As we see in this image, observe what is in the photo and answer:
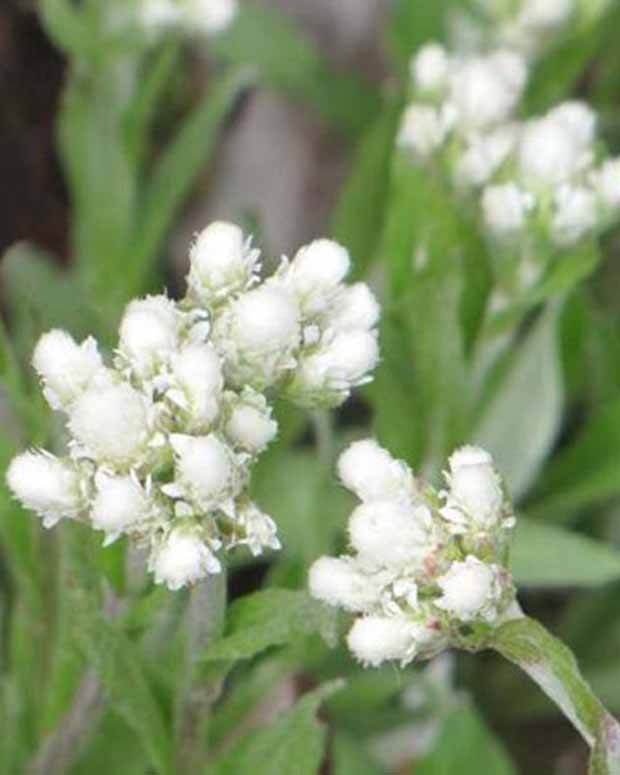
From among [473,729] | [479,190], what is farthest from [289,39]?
[473,729]

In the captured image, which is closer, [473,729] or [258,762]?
[258,762]

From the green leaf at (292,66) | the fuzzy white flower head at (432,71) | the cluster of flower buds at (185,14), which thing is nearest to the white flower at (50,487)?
the fuzzy white flower head at (432,71)

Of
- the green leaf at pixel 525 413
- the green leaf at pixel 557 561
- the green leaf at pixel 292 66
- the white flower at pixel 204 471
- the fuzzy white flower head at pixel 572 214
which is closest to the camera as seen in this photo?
the white flower at pixel 204 471

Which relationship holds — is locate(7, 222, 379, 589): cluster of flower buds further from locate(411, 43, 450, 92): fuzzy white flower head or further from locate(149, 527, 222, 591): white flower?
locate(411, 43, 450, 92): fuzzy white flower head

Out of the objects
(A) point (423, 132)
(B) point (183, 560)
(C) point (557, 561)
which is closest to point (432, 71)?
(A) point (423, 132)

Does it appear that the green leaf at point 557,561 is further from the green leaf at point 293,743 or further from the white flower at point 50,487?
the white flower at point 50,487

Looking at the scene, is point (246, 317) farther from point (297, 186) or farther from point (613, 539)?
point (297, 186)

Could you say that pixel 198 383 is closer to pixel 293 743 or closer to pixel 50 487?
pixel 50 487
